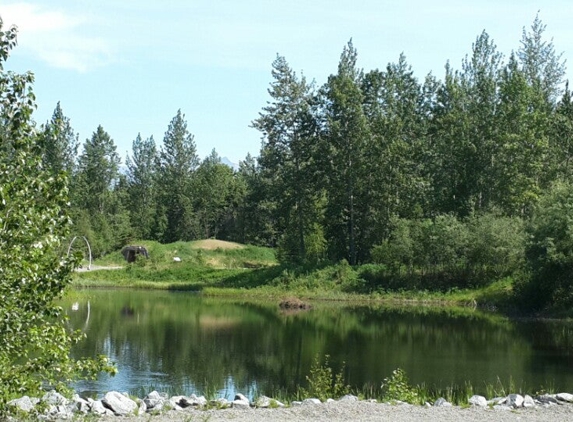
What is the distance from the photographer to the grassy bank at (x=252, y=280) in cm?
4397

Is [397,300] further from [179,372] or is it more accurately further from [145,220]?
[145,220]

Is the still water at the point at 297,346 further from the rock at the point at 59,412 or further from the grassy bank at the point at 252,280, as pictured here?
the rock at the point at 59,412

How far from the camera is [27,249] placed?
28.3ft

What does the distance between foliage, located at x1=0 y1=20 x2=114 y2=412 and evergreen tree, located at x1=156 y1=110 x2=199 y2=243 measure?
241 ft

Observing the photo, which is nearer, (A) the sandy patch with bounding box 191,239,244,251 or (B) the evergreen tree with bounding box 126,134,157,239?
(A) the sandy patch with bounding box 191,239,244,251

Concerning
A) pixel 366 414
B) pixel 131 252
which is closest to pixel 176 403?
pixel 366 414

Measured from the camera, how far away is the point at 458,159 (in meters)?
52.8

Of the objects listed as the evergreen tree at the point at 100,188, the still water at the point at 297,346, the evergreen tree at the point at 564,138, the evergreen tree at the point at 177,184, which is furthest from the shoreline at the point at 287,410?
the evergreen tree at the point at 177,184

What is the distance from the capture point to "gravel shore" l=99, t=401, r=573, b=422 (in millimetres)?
11711

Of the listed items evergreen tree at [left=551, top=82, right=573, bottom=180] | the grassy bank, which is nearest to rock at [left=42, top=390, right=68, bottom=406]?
the grassy bank

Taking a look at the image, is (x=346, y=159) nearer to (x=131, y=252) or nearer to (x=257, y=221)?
(x=131, y=252)

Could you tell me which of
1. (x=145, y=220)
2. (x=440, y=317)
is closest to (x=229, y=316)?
(x=440, y=317)

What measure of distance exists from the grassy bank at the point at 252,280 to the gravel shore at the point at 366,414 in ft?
93.0

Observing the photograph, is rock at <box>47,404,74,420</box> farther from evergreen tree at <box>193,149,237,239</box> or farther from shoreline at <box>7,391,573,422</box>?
evergreen tree at <box>193,149,237,239</box>
